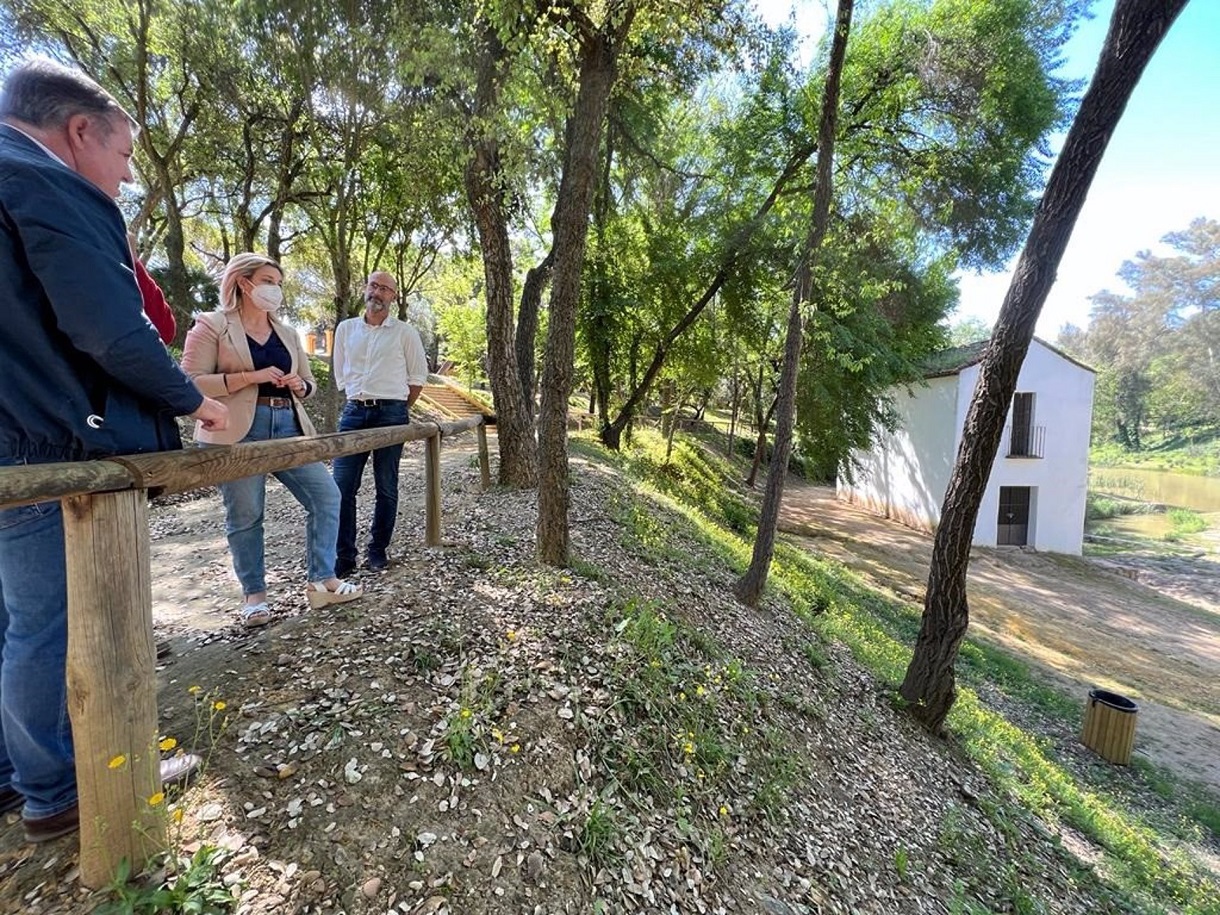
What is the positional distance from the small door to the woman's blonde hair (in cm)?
2001

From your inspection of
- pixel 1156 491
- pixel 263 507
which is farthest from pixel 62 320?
pixel 1156 491

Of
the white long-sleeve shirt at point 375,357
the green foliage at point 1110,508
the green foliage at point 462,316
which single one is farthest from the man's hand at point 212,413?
the green foliage at point 1110,508

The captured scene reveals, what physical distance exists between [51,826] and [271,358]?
6.08 ft

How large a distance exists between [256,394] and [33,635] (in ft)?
4.38

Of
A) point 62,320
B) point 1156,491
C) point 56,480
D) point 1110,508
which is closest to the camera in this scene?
point 56,480

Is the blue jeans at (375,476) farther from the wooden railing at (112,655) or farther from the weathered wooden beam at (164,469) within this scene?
the wooden railing at (112,655)

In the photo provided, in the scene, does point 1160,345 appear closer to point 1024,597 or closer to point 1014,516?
point 1014,516

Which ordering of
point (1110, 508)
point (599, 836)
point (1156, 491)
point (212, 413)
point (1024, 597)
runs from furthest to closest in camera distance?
1. point (1156, 491)
2. point (1110, 508)
3. point (1024, 597)
4. point (599, 836)
5. point (212, 413)

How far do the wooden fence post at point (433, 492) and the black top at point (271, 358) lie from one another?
152 cm

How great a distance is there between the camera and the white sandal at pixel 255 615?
9.46ft

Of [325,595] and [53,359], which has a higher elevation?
[53,359]

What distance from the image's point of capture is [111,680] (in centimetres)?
141

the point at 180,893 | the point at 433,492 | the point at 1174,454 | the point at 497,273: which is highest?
the point at 497,273

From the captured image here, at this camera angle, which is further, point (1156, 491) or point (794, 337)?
point (1156, 491)
